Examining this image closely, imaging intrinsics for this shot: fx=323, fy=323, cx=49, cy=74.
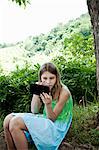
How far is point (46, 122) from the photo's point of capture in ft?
10.4

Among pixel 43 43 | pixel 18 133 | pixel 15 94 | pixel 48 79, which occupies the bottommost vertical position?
pixel 18 133

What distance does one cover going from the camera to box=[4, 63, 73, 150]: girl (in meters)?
3.13

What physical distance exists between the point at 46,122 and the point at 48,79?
1.59 feet

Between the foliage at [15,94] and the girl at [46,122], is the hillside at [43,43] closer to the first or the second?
the foliage at [15,94]

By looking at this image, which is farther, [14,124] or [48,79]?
[48,79]

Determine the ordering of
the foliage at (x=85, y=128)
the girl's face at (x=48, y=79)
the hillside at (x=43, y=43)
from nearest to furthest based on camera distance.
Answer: the girl's face at (x=48, y=79) → the foliage at (x=85, y=128) → the hillside at (x=43, y=43)

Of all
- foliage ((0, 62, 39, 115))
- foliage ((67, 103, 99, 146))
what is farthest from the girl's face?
foliage ((0, 62, 39, 115))

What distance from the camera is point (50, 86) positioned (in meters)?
3.40

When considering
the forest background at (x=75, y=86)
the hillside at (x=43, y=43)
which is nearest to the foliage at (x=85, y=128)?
the forest background at (x=75, y=86)

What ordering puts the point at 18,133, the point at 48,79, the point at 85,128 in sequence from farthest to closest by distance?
1. the point at 85,128
2. the point at 48,79
3. the point at 18,133

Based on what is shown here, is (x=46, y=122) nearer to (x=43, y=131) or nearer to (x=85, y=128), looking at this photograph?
(x=43, y=131)

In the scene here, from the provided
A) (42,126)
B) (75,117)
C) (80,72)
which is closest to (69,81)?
(80,72)

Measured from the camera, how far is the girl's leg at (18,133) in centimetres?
310

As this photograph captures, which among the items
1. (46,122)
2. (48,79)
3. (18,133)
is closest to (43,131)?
(46,122)
